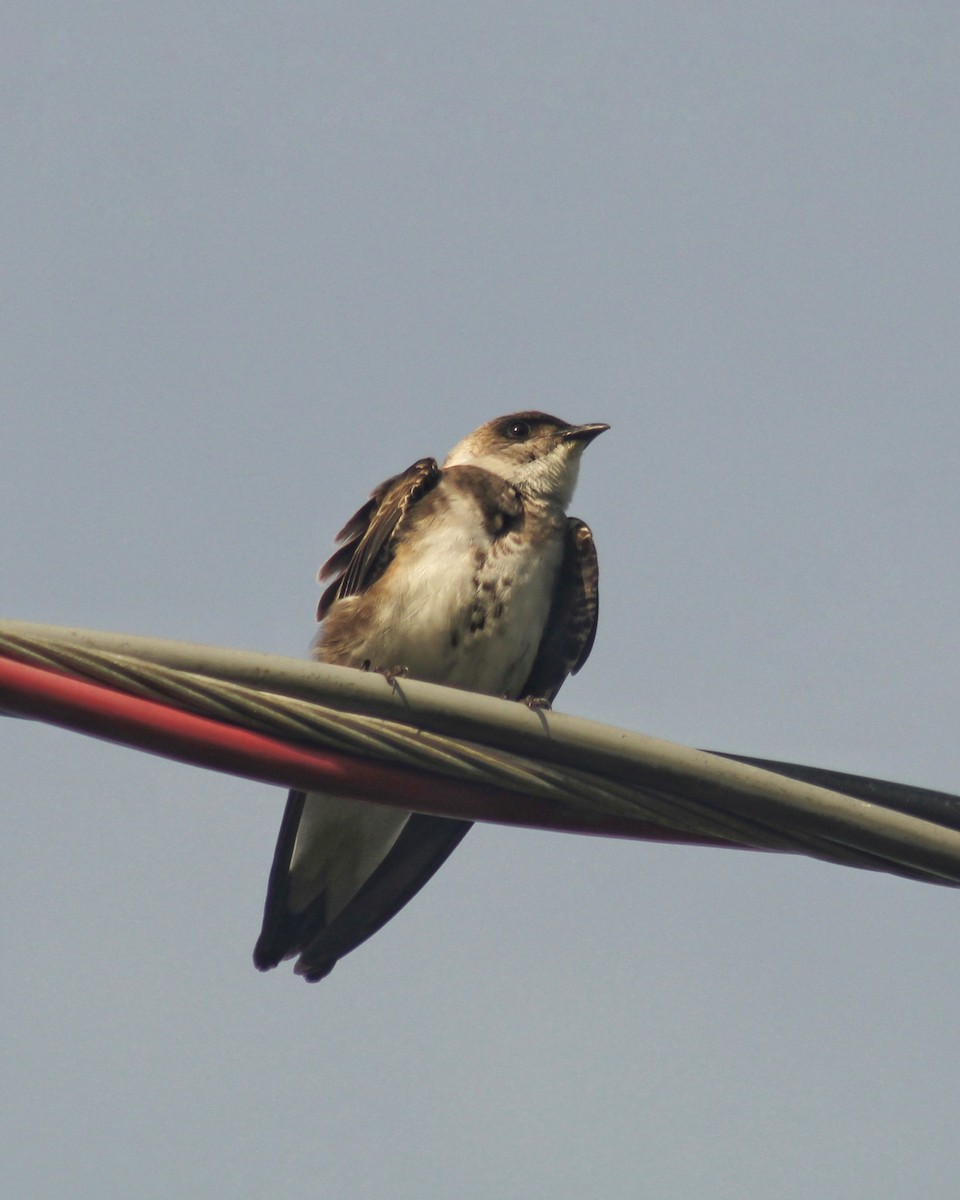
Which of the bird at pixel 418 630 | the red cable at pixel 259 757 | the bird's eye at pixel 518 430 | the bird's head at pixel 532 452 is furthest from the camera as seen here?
the bird's eye at pixel 518 430

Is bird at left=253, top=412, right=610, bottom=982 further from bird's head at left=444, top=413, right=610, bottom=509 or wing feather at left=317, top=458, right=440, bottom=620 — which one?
bird's head at left=444, top=413, right=610, bottom=509

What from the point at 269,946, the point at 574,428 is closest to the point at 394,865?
the point at 269,946

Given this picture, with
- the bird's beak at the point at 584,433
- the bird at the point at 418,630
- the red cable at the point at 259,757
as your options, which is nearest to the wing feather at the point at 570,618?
the bird at the point at 418,630

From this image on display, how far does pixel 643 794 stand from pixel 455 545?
360cm

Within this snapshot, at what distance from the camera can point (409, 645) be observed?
269 inches

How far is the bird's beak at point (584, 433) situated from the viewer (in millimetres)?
8492

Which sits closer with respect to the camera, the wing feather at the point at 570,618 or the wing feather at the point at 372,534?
the wing feather at the point at 372,534

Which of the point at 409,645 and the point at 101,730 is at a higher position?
the point at 409,645

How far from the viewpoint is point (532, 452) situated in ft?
27.5

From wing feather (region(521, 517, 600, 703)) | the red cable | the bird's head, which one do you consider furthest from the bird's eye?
the red cable

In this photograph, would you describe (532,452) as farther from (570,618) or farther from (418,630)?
(418,630)

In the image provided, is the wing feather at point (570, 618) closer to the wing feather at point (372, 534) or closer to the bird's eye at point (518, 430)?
the wing feather at point (372, 534)

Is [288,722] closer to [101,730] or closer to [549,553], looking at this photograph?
[101,730]

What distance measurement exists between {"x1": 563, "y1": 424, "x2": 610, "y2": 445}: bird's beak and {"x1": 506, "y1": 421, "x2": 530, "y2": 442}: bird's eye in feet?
0.72
